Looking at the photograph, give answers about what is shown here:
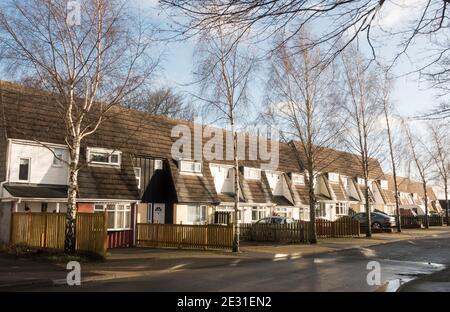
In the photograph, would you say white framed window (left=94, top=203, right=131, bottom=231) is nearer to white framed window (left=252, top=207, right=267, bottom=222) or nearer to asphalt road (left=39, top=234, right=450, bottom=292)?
asphalt road (left=39, top=234, right=450, bottom=292)

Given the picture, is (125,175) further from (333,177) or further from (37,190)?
(333,177)

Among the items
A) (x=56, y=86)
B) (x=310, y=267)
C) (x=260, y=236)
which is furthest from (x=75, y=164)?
(x=260, y=236)

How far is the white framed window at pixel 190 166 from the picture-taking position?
3024 centimetres

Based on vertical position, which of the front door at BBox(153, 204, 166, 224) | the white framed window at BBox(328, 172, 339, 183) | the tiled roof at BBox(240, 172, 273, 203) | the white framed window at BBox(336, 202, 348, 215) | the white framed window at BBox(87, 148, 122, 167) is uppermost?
the white framed window at BBox(328, 172, 339, 183)

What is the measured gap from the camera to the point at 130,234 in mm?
25156

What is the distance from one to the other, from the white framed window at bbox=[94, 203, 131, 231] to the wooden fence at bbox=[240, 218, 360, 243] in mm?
7983

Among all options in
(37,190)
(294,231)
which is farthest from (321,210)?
(37,190)

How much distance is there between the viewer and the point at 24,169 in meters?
22.2

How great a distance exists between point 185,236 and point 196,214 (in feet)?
23.1

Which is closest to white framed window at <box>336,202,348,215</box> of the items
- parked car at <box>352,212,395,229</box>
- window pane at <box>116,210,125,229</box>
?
parked car at <box>352,212,395,229</box>

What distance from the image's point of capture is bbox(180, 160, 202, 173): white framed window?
30.2 meters

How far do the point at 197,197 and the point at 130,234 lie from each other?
587 cm

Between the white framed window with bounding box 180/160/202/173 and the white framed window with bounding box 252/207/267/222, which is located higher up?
the white framed window with bounding box 180/160/202/173
